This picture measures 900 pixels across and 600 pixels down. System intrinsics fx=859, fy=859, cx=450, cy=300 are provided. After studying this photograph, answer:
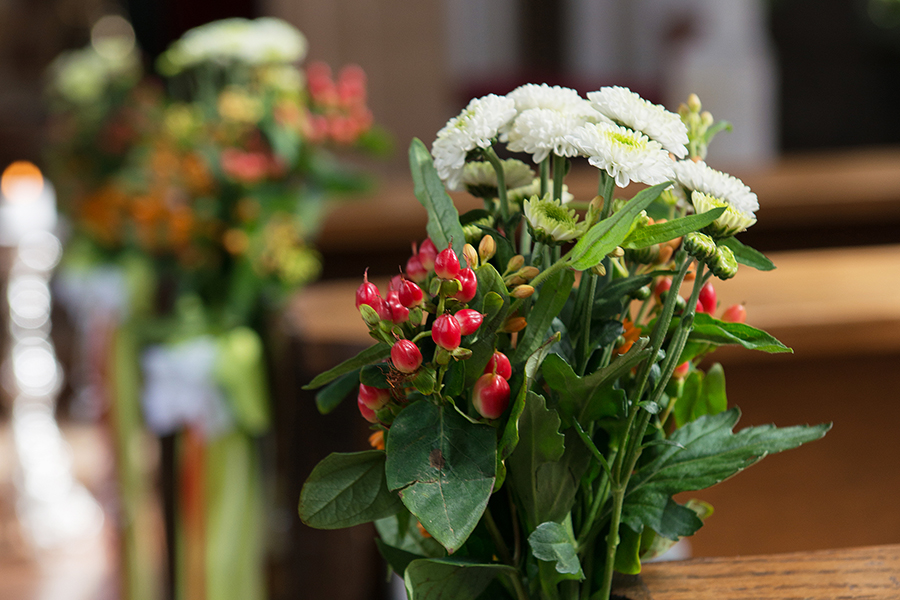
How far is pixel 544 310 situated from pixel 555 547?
0.10 meters

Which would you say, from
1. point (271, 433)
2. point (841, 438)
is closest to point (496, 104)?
point (841, 438)

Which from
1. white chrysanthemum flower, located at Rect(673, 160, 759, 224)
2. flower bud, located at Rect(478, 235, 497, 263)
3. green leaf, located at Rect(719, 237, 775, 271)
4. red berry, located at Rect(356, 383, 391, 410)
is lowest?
red berry, located at Rect(356, 383, 391, 410)

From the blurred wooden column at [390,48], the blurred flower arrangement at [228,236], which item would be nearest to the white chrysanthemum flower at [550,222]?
the blurred flower arrangement at [228,236]

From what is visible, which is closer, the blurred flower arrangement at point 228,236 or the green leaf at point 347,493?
the green leaf at point 347,493

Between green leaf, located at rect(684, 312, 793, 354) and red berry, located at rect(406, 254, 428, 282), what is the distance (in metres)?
0.12

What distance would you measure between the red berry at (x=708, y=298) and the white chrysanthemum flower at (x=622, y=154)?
0.32 feet

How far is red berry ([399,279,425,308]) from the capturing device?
0.36m

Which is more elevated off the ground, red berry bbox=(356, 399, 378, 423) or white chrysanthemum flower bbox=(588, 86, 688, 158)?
white chrysanthemum flower bbox=(588, 86, 688, 158)

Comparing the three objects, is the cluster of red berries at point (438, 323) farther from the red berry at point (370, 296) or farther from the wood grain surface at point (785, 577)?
the wood grain surface at point (785, 577)

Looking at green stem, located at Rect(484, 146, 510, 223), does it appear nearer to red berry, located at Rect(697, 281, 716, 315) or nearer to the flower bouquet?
the flower bouquet

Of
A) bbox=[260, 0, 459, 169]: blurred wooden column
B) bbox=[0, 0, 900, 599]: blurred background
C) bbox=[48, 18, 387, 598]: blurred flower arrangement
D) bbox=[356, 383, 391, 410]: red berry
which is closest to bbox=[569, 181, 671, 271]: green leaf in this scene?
bbox=[356, 383, 391, 410]: red berry

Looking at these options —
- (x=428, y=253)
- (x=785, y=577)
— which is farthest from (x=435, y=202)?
(x=785, y=577)

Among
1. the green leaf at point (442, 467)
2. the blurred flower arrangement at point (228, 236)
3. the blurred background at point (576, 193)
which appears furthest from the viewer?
the blurred flower arrangement at point (228, 236)

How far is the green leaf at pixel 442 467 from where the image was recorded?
1.13ft
